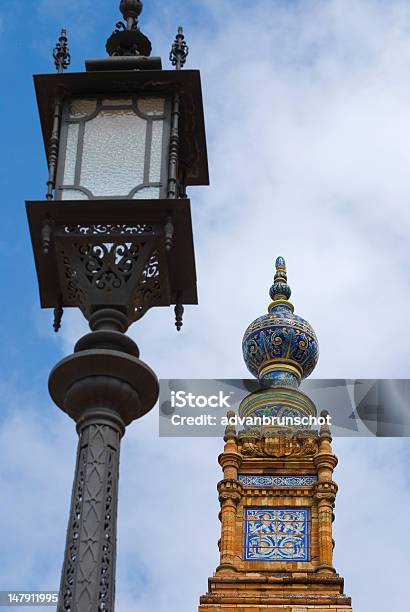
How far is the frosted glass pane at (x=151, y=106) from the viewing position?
8.07m

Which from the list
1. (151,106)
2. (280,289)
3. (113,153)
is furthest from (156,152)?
(280,289)

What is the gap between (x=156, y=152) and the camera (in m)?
7.88

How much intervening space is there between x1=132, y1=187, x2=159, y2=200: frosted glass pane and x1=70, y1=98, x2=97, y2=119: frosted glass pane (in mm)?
737

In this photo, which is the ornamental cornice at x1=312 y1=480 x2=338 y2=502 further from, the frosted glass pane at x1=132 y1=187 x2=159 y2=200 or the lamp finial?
the frosted glass pane at x1=132 y1=187 x2=159 y2=200

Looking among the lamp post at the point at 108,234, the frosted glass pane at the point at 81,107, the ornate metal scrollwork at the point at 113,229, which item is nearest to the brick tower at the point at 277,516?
the lamp post at the point at 108,234

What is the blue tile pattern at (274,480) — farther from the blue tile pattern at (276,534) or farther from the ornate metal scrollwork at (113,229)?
the ornate metal scrollwork at (113,229)

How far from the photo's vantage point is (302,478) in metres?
25.5

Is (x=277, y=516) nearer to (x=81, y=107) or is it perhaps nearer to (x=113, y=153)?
(x=81, y=107)

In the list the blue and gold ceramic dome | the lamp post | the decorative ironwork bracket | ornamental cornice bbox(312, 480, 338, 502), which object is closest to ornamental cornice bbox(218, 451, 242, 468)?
ornamental cornice bbox(312, 480, 338, 502)

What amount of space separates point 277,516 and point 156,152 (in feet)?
58.5

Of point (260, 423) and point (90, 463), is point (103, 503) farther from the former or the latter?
point (260, 423)

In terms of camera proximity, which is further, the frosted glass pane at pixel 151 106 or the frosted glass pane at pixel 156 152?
the frosted glass pane at pixel 151 106

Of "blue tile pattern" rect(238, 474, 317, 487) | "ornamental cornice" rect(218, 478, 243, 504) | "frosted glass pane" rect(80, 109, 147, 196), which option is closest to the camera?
"frosted glass pane" rect(80, 109, 147, 196)

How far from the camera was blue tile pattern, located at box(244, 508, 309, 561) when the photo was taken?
2436cm
